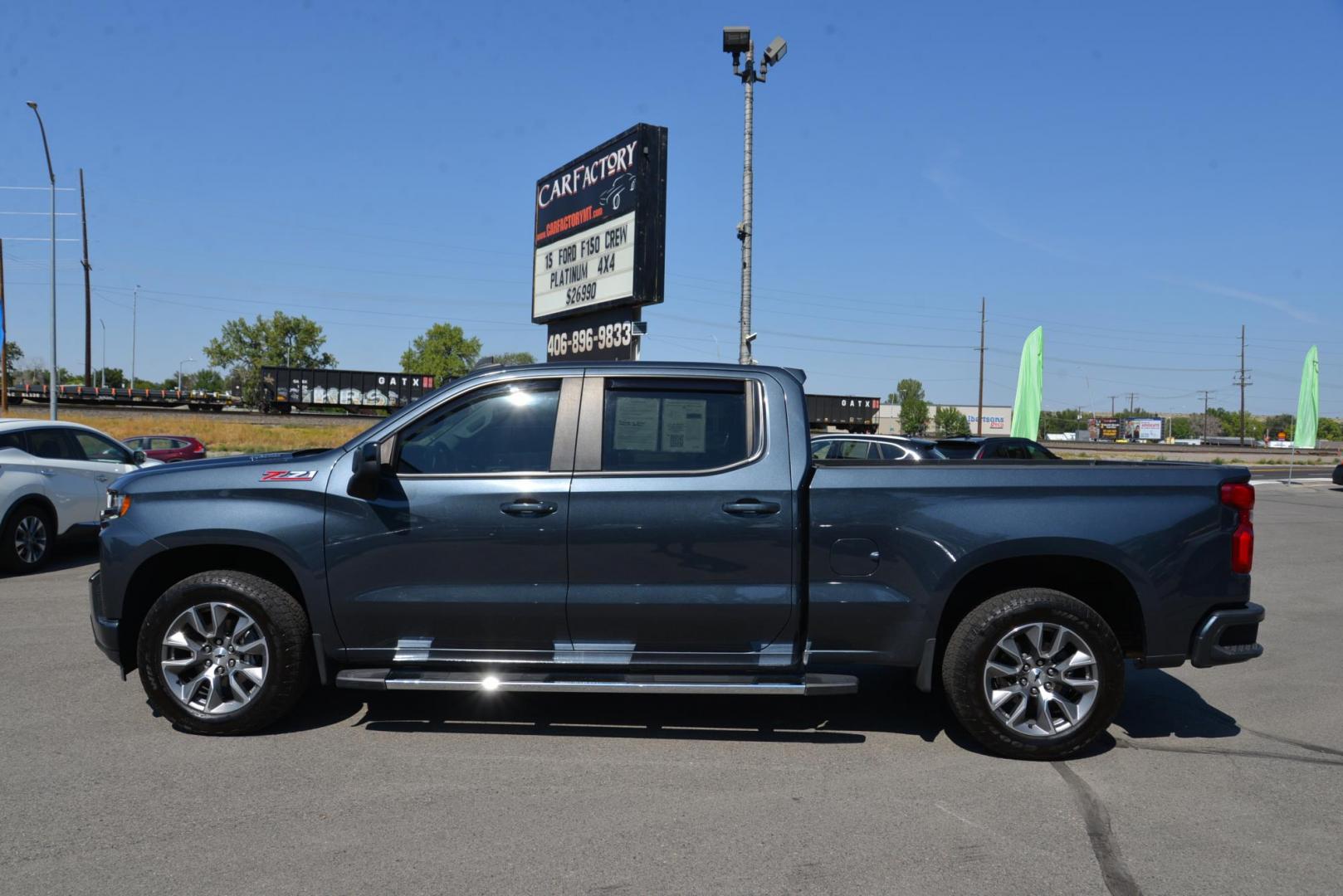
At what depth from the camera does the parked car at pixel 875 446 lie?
45.8 feet

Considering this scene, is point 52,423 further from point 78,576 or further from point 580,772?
point 580,772

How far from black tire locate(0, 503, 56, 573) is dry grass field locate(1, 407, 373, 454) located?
2702 centimetres

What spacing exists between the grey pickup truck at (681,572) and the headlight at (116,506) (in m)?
0.11

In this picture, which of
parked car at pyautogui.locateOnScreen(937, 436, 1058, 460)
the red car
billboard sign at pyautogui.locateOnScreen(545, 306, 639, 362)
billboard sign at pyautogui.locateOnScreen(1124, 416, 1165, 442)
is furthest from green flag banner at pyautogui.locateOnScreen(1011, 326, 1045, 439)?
billboard sign at pyautogui.locateOnScreen(1124, 416, 1165, 442)

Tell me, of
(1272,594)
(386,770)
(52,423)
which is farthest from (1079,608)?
(52,423)

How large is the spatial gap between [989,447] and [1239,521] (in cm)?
1255

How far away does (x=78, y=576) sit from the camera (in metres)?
10.2

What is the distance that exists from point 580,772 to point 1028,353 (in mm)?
27128

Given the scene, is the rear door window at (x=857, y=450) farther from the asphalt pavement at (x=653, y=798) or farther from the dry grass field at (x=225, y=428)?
the dry grass field at (x=225, y=428)

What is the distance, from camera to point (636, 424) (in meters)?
5.08

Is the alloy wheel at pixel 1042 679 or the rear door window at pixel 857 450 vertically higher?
the rear door window at pixel 857 450

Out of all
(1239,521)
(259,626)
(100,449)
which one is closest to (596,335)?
(100,449)

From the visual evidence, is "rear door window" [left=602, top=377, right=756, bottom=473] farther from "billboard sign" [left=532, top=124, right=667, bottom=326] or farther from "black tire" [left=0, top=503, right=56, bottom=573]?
"billboard sign" [left=532, top=124, right=667, bottom=326]

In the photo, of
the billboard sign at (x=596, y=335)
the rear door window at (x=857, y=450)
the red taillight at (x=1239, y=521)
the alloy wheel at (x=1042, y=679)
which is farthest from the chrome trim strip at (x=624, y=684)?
the billboard sign at (x=596, y=335)
